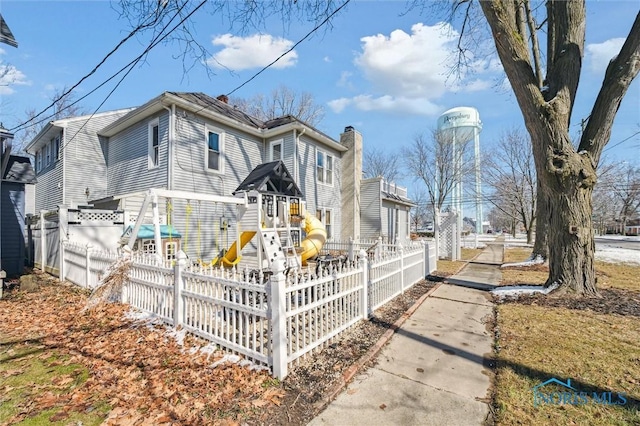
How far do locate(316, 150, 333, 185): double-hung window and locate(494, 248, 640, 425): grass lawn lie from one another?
1130cm

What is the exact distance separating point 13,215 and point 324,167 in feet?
42.6

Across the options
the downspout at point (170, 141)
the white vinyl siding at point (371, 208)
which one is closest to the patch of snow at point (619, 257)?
the white vinyl siding at point (371, 208)

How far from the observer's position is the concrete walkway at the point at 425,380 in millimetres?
2768

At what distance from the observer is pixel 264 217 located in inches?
344

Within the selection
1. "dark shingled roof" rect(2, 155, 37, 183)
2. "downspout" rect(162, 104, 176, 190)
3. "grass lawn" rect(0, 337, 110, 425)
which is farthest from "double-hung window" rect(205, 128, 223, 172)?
"grass lawn" rect(0, 337, 110, 425)

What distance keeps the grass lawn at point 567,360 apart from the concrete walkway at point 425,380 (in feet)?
0.81

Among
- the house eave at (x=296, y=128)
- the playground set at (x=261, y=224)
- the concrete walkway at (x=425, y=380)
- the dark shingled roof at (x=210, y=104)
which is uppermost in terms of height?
the dark shingled roof at (x=210, y=104)

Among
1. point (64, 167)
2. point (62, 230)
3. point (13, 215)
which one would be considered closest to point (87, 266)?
point (62, 230)

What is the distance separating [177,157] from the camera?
409 inches

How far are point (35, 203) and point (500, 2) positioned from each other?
22.8 meters

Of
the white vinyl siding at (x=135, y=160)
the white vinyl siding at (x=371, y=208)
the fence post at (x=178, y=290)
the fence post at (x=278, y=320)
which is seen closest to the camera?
the fence post at (x=278, y=320)

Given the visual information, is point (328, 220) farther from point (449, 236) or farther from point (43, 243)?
point (43, 243)

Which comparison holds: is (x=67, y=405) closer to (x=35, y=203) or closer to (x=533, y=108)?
(x=533, y=108)

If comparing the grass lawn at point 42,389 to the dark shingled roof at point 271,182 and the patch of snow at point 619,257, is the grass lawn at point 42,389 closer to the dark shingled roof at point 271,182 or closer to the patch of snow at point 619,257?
the dark shingled roof at point 271,182
